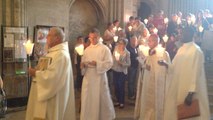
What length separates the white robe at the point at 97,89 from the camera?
22.9 ft

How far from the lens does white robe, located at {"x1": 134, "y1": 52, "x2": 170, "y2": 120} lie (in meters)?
6.77

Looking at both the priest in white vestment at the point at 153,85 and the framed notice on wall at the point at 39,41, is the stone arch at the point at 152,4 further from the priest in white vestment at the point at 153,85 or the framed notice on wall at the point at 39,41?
the priest in white vestment at the point at 153,85

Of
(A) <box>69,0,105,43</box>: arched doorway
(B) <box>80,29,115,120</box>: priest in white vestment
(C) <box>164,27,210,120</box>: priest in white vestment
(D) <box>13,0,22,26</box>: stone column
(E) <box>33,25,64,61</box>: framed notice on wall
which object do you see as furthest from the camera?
(A) <box>69,0,105,43</box>: arched doorway

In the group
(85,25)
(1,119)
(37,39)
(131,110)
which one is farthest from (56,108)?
(85,25)

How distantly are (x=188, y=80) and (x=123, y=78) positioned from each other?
4.44 m

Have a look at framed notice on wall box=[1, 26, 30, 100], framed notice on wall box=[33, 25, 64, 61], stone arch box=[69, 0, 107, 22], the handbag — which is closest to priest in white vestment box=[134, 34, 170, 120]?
the handbag

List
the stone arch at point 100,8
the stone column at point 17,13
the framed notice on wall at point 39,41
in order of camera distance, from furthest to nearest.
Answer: the stone arch at point 100,8 < the framed notice on wall at point 39,41 < the stone column at point 17,13

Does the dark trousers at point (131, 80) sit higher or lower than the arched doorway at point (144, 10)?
lower

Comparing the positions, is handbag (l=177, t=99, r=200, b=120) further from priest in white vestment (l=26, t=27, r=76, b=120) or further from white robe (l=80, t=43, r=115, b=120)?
white robe (l=80, t=43, r=115, b=120)

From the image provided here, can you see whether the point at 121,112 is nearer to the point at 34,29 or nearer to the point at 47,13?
the point at 34,29

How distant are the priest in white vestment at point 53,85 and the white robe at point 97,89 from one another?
1622mm

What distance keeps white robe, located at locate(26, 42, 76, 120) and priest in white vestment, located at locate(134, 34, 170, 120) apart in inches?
80.3

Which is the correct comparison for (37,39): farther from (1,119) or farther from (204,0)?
(204,0)

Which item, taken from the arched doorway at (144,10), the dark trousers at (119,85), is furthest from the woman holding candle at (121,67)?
the arched doorway at (144,10)
